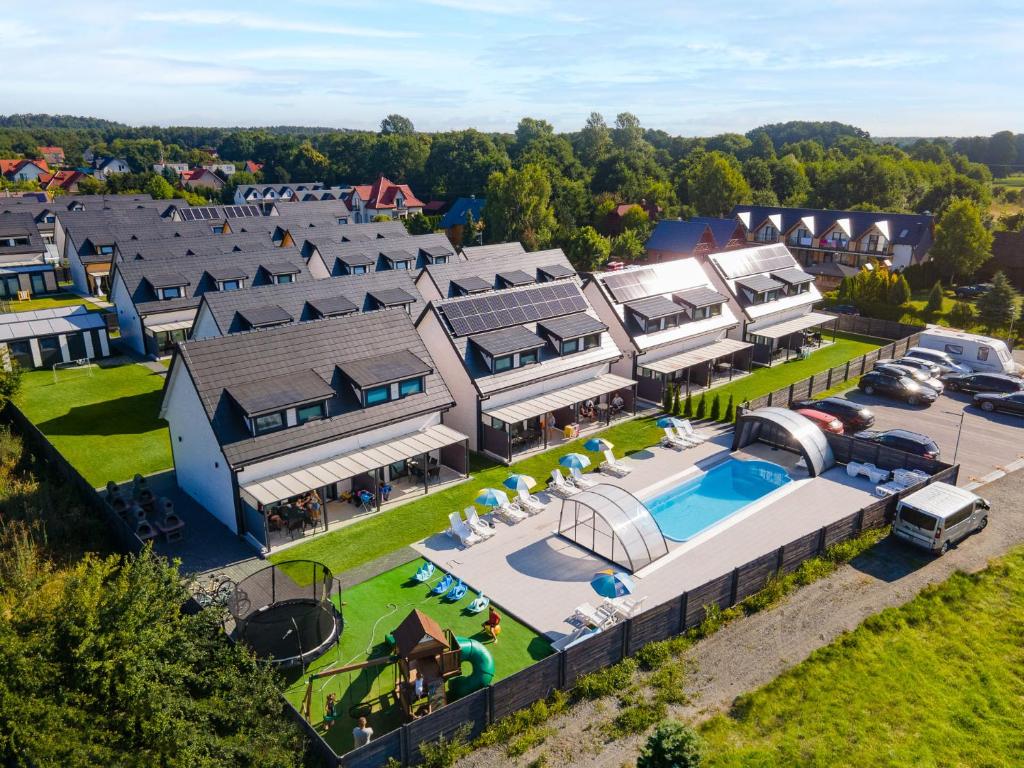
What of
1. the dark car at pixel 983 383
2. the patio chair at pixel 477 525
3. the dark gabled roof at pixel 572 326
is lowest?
the patio chair at pixel 477 525

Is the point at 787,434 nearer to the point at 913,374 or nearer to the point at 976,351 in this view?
the point at 913,374

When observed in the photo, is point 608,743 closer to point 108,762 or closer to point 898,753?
point 898,753

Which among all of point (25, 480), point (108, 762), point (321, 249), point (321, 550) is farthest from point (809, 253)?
point (108, 762)

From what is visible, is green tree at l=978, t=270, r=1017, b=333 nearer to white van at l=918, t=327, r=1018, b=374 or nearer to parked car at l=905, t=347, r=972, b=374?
white van at l=918, t=327, r=1018, b=374

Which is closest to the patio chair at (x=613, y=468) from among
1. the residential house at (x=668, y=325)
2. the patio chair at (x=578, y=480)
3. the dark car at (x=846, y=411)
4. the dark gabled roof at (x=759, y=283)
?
the patio chair at (x=578, y=480)

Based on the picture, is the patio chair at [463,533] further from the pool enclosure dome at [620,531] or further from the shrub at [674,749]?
the shrub at [674,749]

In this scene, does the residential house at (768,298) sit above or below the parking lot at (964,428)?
above

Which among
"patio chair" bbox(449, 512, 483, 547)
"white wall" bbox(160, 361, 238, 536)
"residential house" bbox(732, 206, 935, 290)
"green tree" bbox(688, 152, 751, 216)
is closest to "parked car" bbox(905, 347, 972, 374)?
"residential house" bbox(732, 206, 935, 290)
